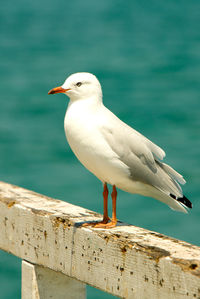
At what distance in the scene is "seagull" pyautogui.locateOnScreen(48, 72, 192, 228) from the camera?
2.29 meters

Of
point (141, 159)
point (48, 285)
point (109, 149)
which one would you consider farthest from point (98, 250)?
point (141, 159)

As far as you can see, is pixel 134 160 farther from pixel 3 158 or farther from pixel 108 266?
pixel 3 158

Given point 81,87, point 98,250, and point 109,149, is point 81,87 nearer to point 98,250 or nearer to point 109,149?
point 109,149

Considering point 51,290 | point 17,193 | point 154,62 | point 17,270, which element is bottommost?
point 17,270

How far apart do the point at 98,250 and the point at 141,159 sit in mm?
629

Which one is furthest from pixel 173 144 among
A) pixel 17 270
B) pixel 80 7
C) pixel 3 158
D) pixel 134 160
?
pixel 134 160

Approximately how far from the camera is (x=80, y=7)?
1125cm

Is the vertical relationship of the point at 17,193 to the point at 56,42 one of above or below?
below

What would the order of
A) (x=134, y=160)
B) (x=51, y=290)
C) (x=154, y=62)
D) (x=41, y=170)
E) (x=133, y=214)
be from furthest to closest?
(x=154, y=62), (x=41, y=170), (x=133, y=214), (x=134, y=160), (x=51, y=290)

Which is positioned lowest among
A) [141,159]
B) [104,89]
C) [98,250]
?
[98,250]

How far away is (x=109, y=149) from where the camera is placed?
7.65ft

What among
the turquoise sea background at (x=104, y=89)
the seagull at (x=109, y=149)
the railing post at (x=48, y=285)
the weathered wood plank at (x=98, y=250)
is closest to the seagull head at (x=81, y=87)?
the seagull at (x=109, y=149)

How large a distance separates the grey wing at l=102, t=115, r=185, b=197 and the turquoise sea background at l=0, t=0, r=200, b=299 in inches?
129

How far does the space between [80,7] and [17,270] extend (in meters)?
6.46
